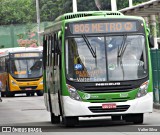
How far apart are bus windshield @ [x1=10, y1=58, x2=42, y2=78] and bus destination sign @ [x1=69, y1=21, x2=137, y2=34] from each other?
28.8 metres

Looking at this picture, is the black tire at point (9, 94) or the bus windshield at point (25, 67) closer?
the bus windshield at point (25, 67)

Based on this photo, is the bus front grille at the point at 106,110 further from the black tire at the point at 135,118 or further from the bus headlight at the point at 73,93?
the black tire at the point at 135,118

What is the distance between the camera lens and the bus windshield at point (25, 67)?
4903 cm

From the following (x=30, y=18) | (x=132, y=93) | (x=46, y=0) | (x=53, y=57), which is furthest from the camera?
(x=30, y=18)

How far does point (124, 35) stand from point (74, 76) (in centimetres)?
161

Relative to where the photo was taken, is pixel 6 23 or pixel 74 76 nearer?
pixel 74 76

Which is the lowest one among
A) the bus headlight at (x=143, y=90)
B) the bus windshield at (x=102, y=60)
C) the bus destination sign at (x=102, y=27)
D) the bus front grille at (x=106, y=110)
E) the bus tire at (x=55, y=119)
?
the bus tire at (x=55, y=119)

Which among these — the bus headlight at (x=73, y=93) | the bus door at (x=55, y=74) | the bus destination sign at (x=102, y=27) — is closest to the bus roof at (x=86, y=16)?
the bus destination sign at (x=102, y=27)

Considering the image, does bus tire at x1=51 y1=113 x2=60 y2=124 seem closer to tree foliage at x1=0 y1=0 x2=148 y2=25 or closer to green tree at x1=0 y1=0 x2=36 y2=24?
tree foliage at x1=0 y1=0 x2=148 y2=25

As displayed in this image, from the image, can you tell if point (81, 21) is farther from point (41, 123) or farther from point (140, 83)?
point (41, 123)

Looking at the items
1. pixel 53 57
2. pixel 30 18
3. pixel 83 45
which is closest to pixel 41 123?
pixel 53 57

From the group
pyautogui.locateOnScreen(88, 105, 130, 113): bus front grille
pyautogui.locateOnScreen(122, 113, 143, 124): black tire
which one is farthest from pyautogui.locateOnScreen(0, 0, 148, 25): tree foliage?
pyautogui.locateOnScreen(88, 105, 130, 113): bus front grille

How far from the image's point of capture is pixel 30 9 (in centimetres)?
10206

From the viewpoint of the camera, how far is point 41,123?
74.5 ft
